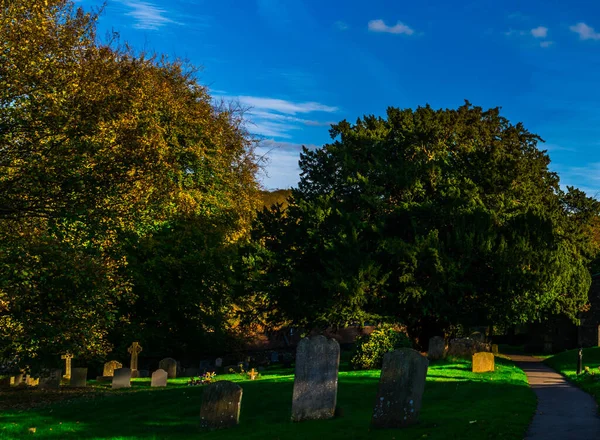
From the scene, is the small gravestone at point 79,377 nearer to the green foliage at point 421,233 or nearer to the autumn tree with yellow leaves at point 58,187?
the autumn tree with yellow leaves at point 58,187

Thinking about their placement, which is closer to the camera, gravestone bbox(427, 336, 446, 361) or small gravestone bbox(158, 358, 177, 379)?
gravestone bbox(427, 336, 446, 361)

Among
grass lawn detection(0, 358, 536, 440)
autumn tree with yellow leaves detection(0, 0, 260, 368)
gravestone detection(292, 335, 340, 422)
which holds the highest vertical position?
autumn tree with yellow leaves detection(0, 0, 260, 368)

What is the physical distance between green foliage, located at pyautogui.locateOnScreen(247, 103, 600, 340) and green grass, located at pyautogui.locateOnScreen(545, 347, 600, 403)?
315 centimetres

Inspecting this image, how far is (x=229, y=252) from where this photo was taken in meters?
45.6

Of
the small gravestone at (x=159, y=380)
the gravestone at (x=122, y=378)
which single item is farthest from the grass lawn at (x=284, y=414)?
the small gravestone at (x=159, y=380)

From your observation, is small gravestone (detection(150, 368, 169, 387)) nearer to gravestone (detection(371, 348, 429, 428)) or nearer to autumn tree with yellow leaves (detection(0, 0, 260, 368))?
autumn tree with yellow leaves (detection(0, 0, 260, 368))

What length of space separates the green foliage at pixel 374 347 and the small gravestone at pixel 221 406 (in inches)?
658

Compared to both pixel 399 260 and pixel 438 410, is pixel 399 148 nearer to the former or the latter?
pixel 399 260

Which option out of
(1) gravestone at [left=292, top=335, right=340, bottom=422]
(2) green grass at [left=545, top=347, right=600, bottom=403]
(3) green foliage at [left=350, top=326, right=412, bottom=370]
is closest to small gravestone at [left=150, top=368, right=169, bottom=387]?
(3) green foliage at [left=350, top=326, right=412, bottom=370]

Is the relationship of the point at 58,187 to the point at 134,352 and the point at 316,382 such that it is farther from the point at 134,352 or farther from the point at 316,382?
the point at 134,352

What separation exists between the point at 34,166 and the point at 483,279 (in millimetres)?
26944

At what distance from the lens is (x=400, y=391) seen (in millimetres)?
15500

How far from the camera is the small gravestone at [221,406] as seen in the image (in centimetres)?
1769

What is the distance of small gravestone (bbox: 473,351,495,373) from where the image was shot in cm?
3114
